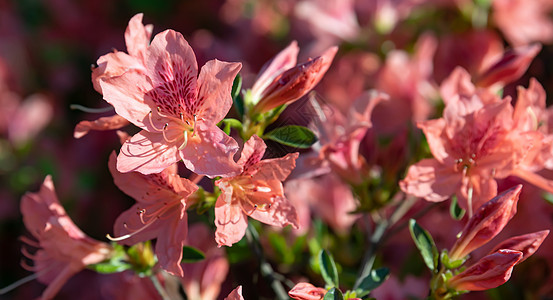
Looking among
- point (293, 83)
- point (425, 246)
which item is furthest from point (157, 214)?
point (425, 246)

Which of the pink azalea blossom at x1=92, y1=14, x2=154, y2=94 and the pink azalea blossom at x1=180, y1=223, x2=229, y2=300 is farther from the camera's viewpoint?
the pink azalea blossom at x1=180, y1=223, x2=229, y2=300

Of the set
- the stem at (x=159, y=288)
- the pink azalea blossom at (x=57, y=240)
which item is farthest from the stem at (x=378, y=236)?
the pink azalea blossom at (x=57, y=240)

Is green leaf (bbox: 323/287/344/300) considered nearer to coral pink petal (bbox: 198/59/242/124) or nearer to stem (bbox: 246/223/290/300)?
stem (bbox: 246/223/290/300)

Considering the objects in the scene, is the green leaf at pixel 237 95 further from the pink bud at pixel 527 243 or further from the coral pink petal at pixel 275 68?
the pink bud at pixel 527 243

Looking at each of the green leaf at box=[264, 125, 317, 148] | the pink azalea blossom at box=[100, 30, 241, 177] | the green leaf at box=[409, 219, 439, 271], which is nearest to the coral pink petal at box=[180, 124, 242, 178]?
the pink azalea blossom at box=[100, 30, 241, 177]

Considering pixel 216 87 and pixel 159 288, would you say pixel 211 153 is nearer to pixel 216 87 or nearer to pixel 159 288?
pixel 216 87

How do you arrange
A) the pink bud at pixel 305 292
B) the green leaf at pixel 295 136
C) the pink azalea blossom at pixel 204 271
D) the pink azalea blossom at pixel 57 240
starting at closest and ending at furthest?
1. the pink bud at pixel 305 292
2. the green leaf at pixel 295 136
3. the pink azalea blossom at pixel 57 240
4. the pink azalea blossom at pixel 204 271
